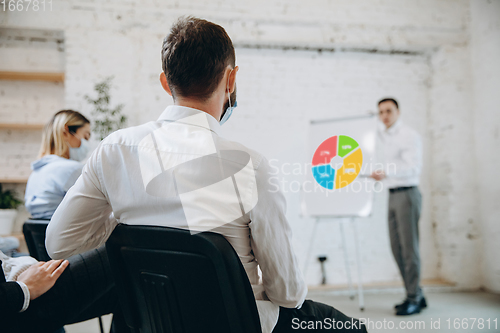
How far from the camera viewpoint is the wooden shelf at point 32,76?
3305mm

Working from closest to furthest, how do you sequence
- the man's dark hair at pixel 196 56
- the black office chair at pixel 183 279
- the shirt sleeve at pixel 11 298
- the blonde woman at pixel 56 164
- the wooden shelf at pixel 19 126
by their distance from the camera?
the black office chair at pixel 183 279
the man's dark hair at pixel 196 56
the shirt sleeve at pixel 11 298
the blonde woman at pixel 56 164
the wooden shelf at pixel 19 126

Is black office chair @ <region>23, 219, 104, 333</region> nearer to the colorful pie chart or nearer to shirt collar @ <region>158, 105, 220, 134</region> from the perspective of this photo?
shirt collar @ <region>158, 105, 220, 134</region>

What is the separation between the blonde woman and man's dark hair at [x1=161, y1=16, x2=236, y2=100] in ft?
3.87

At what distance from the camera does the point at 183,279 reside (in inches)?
29.0

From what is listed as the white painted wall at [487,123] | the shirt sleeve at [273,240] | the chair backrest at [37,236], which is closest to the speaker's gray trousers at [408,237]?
the white painted wall at [487,123]

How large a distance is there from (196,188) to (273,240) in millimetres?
215

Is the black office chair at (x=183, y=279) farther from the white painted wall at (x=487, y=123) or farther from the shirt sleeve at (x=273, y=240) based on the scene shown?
the white painted wall at (x=487, y=123)

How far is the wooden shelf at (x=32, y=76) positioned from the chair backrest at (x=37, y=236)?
2416 mm

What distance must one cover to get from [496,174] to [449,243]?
87cm

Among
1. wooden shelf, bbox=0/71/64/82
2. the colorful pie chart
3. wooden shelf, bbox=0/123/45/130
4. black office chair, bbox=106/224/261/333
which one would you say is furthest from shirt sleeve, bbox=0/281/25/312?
wooden shelf, bbox=0/71/64/82

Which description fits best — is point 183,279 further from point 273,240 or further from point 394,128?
point 394,128

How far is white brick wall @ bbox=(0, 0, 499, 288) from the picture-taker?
11.5ft

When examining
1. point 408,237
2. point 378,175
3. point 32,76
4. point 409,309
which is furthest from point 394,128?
point 32,76

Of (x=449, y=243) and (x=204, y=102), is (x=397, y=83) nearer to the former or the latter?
(x=449, y=243)
